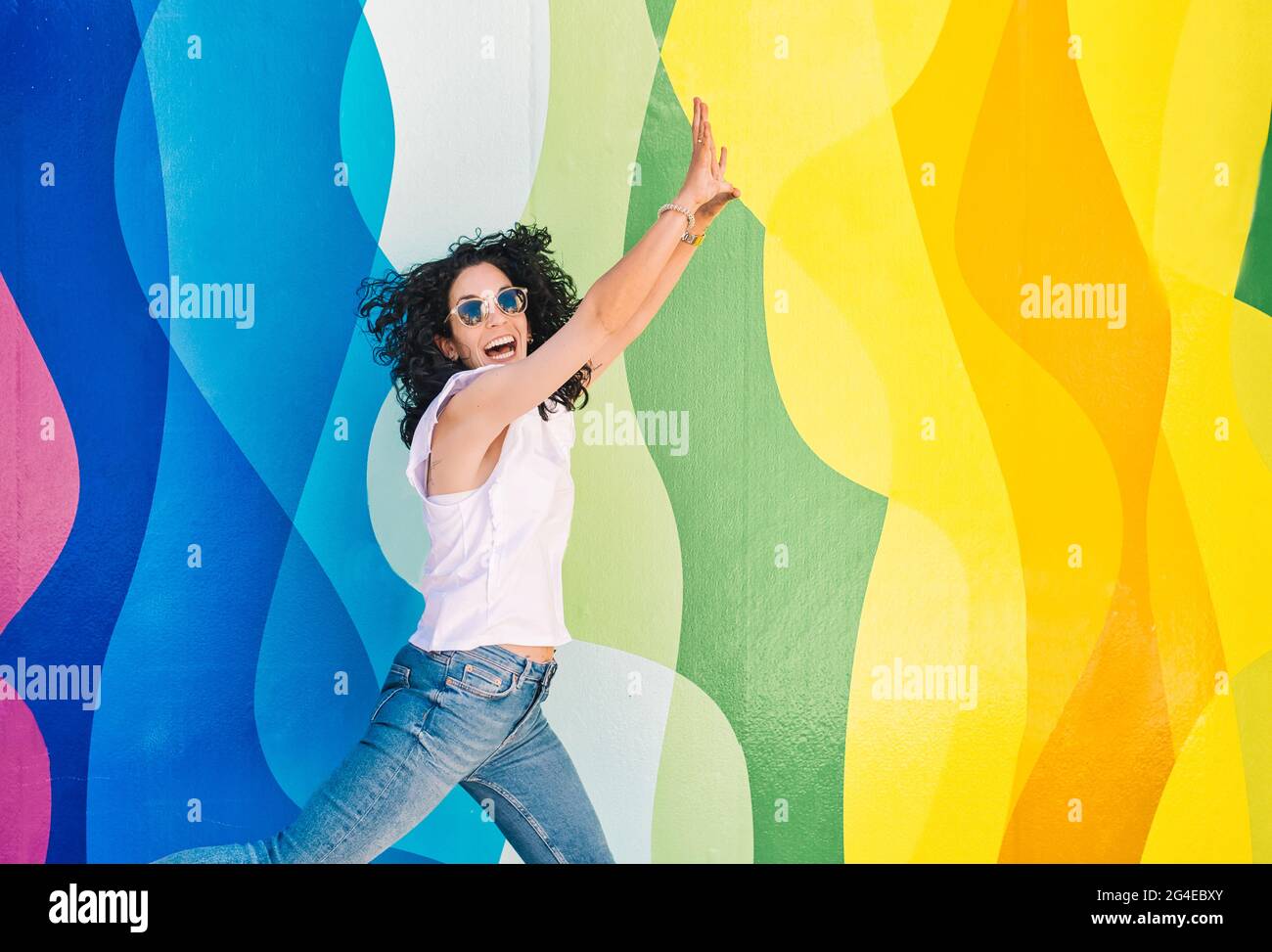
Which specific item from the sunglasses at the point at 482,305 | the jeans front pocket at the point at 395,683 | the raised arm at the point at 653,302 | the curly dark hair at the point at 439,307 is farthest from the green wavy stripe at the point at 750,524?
the jeans front pocket at the point at 395,683

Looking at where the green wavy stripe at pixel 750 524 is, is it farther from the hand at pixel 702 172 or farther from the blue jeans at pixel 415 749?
the blue jeans at pixel 415 749

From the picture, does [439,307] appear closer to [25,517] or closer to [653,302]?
[653,302]

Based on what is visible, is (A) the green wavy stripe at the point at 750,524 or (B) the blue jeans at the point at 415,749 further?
(A) the green wavy stripe at the point at 750,524

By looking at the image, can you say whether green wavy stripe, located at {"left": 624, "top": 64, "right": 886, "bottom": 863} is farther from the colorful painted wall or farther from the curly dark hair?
the curly dark hair

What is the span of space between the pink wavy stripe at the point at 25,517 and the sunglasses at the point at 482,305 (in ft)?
4.56

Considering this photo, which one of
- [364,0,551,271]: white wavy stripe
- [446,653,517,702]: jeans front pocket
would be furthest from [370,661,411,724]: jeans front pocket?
[364,0,551,271]: white wavy stripe

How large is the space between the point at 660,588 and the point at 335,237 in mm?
1482

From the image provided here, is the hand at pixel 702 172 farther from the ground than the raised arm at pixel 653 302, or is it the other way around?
the hand at pixel 702 172

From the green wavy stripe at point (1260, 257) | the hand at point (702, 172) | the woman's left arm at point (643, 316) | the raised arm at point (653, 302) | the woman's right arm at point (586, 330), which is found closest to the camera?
the woman's right arm at point (586, 330)

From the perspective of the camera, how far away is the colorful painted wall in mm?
3393

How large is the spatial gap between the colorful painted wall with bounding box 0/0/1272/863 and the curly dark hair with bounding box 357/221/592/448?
9cm

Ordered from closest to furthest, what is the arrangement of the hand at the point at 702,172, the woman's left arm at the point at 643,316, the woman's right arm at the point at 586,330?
the woman's right arm at the point at 586,330 → the hand at the point at 702,172 → the woman's left arm at the point at 643,316

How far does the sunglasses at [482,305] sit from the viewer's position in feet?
9.90
